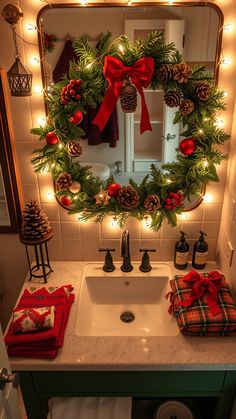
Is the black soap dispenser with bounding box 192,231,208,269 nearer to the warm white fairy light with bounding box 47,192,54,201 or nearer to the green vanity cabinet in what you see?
the green vanity cabinet

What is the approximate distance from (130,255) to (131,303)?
238 mm

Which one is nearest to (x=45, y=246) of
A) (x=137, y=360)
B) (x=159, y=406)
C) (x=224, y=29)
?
(x=137, y=360)

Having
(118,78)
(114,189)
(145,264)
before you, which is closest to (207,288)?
(145,264)

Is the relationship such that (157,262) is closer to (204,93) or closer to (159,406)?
(159,406)

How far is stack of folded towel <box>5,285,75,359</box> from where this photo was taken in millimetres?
1305

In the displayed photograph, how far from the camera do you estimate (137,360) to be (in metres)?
1.28

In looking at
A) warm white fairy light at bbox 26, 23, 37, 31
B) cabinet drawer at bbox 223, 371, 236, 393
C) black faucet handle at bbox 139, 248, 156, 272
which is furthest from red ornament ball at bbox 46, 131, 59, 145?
cabinet drawer at bbox 223, 371, 236, 393

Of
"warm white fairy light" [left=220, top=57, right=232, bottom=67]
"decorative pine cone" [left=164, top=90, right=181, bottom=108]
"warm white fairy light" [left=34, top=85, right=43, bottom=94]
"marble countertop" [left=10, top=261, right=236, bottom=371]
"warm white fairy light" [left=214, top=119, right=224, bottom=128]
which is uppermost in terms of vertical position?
"warm white fairy light" [left=220, top=57, right=232, bottom=67]

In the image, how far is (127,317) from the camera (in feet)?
5.39

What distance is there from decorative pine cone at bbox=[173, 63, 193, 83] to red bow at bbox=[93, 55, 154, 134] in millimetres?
93

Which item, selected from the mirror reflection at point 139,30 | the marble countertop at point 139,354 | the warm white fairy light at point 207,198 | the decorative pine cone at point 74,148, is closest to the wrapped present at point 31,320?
the marble countertop at point 139,354

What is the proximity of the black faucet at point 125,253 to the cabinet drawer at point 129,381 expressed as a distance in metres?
0.51

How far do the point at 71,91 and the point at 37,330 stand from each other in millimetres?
938

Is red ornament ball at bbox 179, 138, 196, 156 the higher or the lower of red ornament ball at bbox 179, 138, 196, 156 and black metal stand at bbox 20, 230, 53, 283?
the higher
